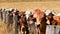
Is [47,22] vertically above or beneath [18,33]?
above

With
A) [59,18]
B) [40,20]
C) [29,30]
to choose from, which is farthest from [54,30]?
[29,30]

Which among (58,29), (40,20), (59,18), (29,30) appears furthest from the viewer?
(29,30)

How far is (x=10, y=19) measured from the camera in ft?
24.2

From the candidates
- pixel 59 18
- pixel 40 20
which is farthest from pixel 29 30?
pixel 59 18

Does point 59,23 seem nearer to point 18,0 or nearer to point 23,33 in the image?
point 23,33

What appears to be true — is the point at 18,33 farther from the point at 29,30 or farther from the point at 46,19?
the point at 46,19

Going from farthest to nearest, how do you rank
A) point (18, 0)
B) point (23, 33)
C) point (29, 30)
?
point (18, 0) < point (23, 33) < point (29, 30)

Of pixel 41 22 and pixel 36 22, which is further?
pixel 36 22

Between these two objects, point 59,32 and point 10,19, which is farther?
→ point 10,19

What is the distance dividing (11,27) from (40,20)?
117 inches

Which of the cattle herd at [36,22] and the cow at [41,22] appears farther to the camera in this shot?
the cow at [41,22]

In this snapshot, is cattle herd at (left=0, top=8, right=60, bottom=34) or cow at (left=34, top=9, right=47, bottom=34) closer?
cattle herd at (left=0, top=8, right=60, bottom=34)

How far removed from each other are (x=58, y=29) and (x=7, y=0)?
32.4 meters

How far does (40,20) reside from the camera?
491cm
